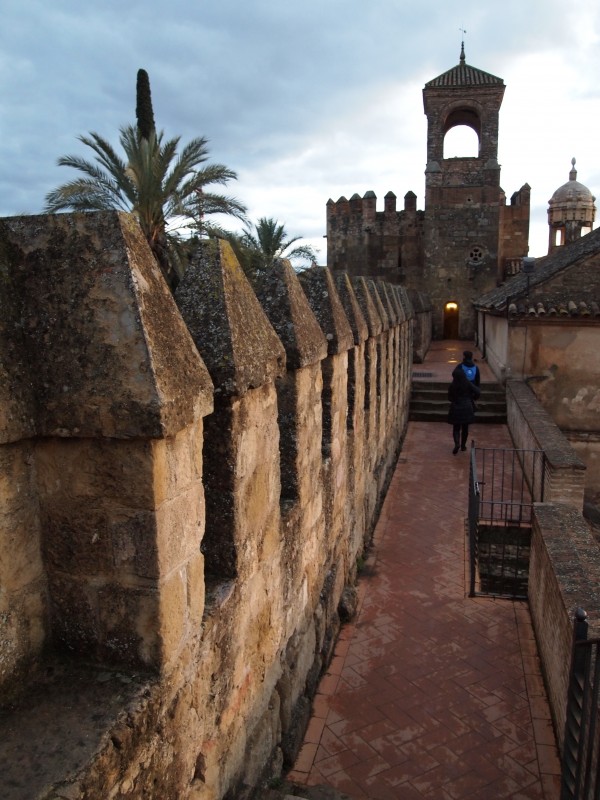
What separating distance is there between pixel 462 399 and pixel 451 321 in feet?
65.3

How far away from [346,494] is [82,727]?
4077mm

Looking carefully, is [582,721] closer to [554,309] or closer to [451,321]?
[554,309]

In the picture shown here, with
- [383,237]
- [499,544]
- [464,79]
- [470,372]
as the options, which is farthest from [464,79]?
[499,544]

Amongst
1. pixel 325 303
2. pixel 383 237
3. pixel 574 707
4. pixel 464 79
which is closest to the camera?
pixel 574 707

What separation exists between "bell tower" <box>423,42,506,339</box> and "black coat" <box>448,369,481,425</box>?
59.5 ft

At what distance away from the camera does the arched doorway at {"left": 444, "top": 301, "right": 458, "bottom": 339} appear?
29922 millimetres

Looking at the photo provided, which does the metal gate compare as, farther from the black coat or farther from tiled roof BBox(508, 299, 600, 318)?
tiled roof BBox(508, 299, 600, 318)

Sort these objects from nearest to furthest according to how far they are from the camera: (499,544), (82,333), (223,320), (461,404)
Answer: (82,333), (223,320), (499,544), (461,404)

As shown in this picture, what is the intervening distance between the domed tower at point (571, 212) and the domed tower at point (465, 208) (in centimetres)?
887

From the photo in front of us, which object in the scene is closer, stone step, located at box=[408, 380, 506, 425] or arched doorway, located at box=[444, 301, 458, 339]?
stone step, located at box=[408, 380, 506, 425]

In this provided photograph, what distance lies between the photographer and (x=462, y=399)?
1112cm

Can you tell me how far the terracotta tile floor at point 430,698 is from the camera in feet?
12.1

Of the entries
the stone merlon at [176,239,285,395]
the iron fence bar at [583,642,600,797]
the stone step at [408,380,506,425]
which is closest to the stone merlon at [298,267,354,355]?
the stone merlon at [176,239,285,395]

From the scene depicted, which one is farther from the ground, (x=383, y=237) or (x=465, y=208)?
(x=465, y=208)
